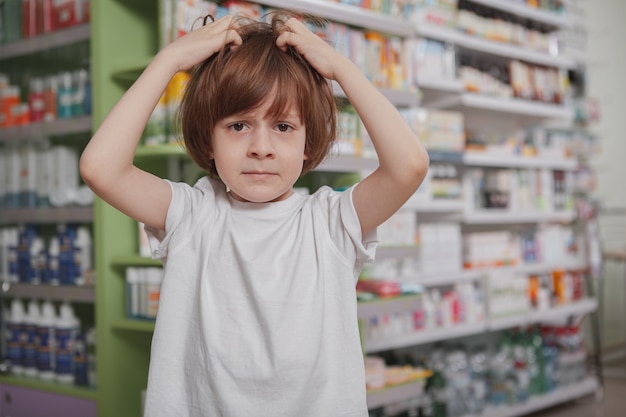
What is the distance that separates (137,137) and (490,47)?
3.73 metres

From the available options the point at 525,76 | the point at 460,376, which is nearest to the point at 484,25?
the point at 525,76

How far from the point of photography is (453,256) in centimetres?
429

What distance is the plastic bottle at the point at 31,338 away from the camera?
3145 mm

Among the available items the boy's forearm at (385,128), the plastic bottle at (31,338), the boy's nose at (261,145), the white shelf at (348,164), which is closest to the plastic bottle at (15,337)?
the plastic bottle at (31,338)

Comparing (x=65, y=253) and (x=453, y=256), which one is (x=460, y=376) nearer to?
(x=453, y=256)

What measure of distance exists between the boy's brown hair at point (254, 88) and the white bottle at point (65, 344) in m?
1.90

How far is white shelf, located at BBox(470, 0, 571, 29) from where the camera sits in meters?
4.65

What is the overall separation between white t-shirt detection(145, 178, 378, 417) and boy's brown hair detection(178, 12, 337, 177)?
0.13 meters

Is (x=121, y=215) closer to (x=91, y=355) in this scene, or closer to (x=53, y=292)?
(x=53, y=292)

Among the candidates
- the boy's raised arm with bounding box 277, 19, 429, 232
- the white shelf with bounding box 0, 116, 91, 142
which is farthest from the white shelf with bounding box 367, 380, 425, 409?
the boy's raised arm with bounding box 277, 19, 429, 232

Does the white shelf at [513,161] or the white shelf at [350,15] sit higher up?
the white shelf at [350,15]

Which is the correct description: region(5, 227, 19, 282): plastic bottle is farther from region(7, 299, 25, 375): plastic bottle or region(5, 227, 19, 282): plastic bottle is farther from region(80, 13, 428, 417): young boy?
region(80, 13, 428, 417): young boy

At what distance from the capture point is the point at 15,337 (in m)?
3.21

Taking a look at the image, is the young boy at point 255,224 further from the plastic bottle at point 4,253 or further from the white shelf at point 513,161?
the white shelf at point 513,161
